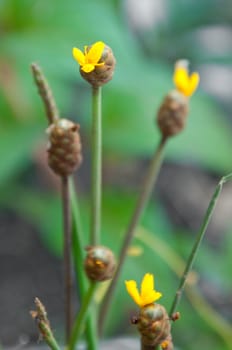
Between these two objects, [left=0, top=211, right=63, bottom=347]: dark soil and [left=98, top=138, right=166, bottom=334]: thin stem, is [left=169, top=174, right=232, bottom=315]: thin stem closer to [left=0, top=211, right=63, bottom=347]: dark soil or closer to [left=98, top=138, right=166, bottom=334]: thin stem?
[left=98, top=138, right=166, bottom=334]: thin stem

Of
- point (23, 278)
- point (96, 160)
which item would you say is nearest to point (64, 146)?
point (96, 160)

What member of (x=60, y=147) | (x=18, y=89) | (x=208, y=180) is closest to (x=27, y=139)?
(x=18, y=89)

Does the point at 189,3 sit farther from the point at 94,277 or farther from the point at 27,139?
the point at 94,277

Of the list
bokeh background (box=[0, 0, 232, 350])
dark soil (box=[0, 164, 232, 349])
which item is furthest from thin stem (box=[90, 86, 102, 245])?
dark soil (box=[0, 164, 232, 349])

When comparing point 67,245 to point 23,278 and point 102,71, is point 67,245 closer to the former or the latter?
point 102,71

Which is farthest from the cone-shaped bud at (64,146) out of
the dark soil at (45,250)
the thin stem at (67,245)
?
the dark soil at (45,250)

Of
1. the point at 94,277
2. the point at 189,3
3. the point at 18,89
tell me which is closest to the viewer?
the point at 94,277
